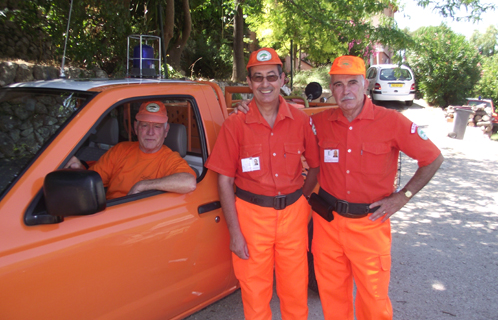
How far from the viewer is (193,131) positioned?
3107 mm

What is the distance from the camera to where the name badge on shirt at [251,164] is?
2.39 meters

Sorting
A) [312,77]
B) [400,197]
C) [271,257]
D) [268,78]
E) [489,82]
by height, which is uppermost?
[489,82]

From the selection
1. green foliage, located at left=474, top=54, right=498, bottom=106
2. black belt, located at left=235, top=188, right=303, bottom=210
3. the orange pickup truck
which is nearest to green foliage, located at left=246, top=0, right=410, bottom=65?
the orange pickup truck

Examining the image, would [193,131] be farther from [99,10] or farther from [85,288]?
[99,10]

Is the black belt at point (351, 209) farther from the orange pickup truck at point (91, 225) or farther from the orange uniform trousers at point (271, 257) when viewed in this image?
the orange pickup truck at point (91, 225)

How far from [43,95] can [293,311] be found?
2.05 meters

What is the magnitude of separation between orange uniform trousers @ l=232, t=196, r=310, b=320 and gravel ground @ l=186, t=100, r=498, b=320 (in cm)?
79

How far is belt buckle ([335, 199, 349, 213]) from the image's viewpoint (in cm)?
242

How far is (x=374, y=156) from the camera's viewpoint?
240 centimetres

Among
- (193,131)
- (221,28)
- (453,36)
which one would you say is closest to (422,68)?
(453,36)

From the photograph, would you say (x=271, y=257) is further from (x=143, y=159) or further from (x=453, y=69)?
(x=453, y=69)

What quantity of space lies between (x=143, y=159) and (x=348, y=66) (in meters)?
1.49

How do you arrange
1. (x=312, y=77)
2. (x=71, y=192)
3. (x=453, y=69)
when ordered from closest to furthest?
1. (x=71, y=192)
2. (x=453, y=69)
3. (x=312, y=77)

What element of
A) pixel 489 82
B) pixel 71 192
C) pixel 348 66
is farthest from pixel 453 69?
pixel 71 192
